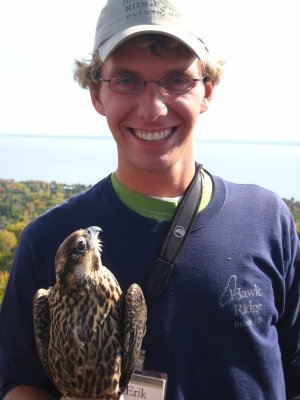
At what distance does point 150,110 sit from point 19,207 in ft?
156

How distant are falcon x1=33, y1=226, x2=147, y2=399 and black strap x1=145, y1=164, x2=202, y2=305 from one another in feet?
0.44

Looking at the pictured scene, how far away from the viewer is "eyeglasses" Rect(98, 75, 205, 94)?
8.52 ft

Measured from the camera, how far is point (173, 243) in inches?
99.4

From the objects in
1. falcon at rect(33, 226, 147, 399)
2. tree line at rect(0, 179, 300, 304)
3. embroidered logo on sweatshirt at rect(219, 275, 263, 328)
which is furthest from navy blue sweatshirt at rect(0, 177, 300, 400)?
tree line at rect(0, 179, 300, 304)

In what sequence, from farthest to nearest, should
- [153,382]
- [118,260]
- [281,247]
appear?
[281,247]
[118,260]
[153,382]

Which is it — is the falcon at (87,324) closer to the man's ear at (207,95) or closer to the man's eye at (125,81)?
the man's eye at (125,81)

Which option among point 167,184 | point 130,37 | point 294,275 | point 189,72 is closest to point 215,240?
point 167,184

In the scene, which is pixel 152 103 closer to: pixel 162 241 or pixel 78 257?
pixel 162 241

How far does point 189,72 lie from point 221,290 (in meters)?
1.22

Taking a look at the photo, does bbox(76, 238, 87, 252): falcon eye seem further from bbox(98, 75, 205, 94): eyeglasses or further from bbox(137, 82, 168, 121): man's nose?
bbox(98, 75, 205, 94): eyeglasses

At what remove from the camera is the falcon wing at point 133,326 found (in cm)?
233

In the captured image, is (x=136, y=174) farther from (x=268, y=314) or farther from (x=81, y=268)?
(x=268, y=314)

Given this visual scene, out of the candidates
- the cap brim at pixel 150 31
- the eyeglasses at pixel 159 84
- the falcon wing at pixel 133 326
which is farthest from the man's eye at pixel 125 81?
the falcon wing at pixel 133 326

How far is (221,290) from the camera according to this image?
8.34 ft
